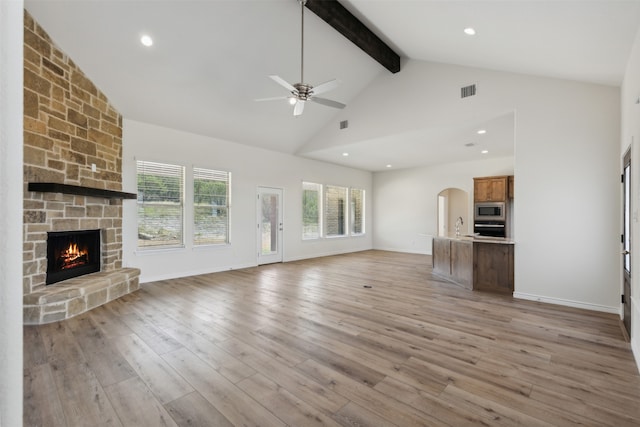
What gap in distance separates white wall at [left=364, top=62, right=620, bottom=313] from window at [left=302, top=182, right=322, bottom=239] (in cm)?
458

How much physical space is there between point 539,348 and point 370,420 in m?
2.12

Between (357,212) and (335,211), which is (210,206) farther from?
(357,212)

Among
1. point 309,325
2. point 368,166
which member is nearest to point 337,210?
point 368,166

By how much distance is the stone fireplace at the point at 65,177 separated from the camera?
382cm

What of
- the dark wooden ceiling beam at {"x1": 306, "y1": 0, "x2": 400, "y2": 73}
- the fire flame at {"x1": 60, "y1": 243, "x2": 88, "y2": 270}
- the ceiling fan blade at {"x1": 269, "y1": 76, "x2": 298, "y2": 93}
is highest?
the dark wooden ceiling beam at {"x1": 306, "y1": 0, "x2": 400, "y2": 73}

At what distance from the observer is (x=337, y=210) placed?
998 cm

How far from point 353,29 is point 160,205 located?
474cm

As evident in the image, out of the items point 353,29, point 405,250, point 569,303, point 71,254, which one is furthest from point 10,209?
point 405,250

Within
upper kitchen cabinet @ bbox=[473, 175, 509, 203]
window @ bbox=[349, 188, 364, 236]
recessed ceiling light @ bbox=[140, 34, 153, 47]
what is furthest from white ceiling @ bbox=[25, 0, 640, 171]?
window @ bbox=[349, 188, 364, 236]

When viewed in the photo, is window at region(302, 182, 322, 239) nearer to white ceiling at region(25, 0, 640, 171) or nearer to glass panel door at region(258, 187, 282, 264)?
glass panel door at region(258, 187, 282, 264)

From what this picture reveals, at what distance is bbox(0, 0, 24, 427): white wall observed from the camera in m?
0.49

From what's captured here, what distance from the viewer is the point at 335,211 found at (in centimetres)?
990

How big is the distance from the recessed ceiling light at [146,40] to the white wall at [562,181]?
494 cm

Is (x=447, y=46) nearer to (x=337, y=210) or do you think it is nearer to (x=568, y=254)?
(x=568, y=254)
